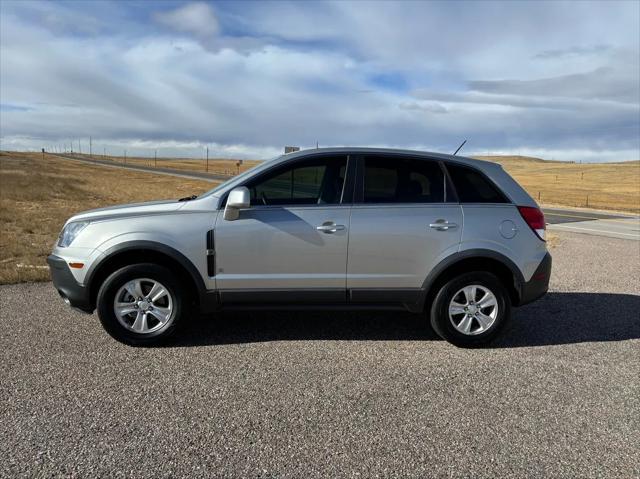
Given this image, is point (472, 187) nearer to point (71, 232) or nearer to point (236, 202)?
point (236, 202)

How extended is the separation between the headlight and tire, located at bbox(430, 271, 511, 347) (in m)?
3.14

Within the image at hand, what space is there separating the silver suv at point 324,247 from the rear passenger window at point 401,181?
0.03ft

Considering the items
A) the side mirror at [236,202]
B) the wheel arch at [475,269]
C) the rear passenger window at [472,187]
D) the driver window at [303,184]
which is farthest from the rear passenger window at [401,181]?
the side mirror at [236,202]

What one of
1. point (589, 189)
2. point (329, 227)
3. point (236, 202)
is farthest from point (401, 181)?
point (589, 189)

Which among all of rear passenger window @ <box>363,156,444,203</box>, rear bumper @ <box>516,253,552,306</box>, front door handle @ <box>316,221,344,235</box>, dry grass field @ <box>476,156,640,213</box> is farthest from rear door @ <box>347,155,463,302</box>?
dry grass field @ <box>476,156,640,213</box>

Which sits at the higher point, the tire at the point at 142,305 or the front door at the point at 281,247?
the front door at the point at 281,247

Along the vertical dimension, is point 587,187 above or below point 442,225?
above

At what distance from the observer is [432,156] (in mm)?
4484

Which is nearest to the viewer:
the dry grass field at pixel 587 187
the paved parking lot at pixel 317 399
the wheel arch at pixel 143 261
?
the paved parking lot at pixel 317 399

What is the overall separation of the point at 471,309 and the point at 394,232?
0.99 metres

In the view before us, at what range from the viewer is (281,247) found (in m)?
4.18

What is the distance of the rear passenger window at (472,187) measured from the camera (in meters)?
4.43

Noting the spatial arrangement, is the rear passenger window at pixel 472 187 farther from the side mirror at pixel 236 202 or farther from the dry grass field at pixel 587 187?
the dry grass field at pixel 587 187

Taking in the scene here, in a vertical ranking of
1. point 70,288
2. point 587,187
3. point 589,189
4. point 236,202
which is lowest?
point 70,288
